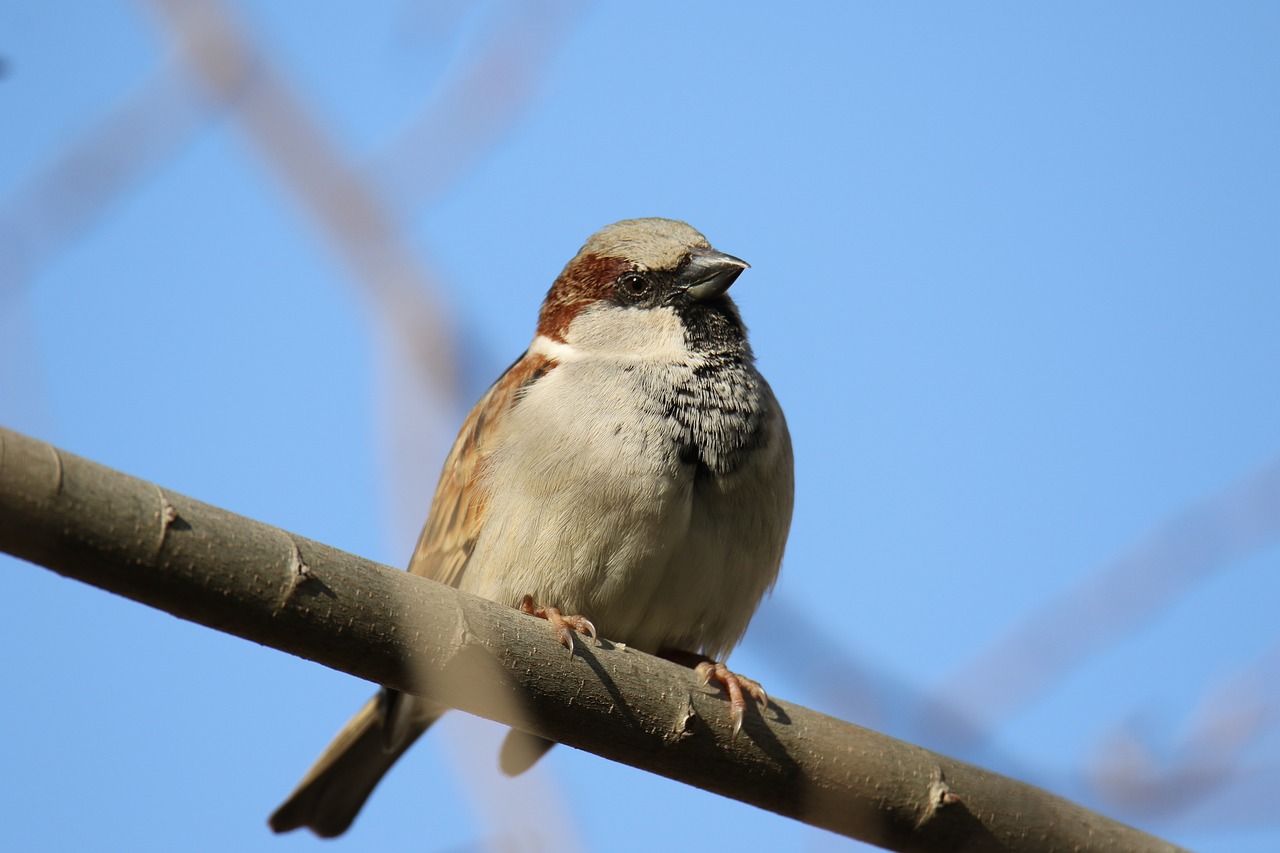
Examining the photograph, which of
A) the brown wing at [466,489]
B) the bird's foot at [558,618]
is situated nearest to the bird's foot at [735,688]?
the bird's foot at [558,618]

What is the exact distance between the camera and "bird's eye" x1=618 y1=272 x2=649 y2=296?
449cm

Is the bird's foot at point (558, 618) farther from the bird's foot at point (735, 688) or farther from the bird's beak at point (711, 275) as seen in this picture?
the bird's beak at point (711, 275)

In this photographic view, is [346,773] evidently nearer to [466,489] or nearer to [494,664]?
[466,489]

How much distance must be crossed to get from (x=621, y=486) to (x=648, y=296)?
38.1 inches

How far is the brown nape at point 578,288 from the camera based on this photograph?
4559 millimetres

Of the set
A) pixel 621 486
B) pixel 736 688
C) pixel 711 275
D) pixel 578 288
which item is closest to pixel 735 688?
pixel 736 688

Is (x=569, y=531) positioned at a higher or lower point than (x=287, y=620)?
higher

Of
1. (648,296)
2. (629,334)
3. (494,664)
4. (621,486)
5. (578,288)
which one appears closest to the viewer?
(494,664)

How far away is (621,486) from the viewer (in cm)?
370

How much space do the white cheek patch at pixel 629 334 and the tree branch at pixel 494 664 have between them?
1343 millimetres

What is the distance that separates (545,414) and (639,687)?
3.90 feet

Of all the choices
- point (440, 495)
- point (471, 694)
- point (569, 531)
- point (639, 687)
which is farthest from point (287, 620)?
point (440, 495)

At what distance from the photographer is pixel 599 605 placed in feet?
12.2

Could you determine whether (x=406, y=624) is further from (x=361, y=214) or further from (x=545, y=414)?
(x=545, y=414)
